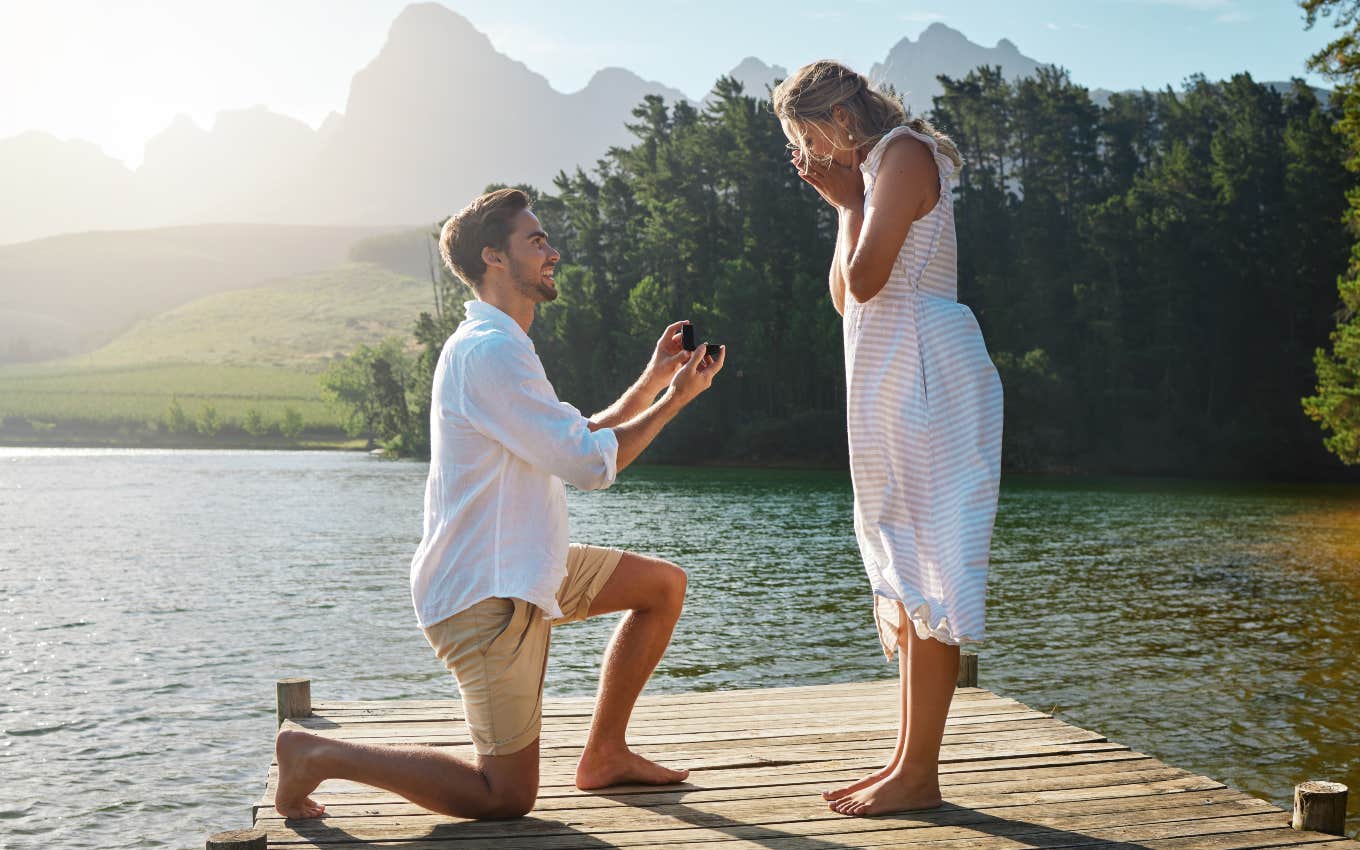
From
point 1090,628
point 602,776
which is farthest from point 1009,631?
point 602,776

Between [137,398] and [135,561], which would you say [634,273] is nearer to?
[135,561]

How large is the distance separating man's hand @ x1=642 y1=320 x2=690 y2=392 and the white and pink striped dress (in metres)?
0.67

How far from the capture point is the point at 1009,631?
18.1 meters

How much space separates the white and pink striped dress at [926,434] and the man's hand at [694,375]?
528 mm

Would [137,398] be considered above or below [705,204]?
below

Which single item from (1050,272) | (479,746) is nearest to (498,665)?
(479,746)

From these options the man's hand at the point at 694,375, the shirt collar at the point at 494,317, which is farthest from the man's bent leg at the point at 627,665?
the shirt collar at the point at 494,317

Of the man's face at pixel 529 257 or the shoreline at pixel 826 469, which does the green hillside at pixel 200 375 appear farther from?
the man's face at pixel 529 257

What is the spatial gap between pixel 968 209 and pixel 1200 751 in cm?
6339

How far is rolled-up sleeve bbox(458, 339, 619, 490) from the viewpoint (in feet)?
14.2

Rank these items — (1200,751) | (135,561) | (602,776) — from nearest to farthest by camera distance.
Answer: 1. (602,776)
2. (1200,751)
3. (135,561)

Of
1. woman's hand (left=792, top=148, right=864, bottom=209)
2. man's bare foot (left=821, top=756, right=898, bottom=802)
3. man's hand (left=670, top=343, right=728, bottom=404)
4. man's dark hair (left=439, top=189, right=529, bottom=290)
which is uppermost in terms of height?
woman's hand (left=792, top=148, right=864, bottom=209)

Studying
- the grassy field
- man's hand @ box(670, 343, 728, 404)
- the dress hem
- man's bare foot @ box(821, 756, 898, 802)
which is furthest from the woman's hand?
the grassy field

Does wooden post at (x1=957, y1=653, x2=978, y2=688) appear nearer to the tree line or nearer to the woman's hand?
the woman's hand
